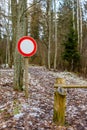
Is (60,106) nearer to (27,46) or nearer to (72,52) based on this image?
(27,46)

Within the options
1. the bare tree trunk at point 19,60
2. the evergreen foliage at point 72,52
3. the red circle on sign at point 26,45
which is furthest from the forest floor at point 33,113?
the evergreen foliage at point 72,52

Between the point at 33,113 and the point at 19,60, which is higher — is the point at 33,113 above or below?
below

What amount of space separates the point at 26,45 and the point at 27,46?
0.13 feet

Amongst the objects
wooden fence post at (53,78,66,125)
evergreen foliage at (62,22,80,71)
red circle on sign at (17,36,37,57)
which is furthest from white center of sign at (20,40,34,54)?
evergreen foliage at (62,22,80,71)

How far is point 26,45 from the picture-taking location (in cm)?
609

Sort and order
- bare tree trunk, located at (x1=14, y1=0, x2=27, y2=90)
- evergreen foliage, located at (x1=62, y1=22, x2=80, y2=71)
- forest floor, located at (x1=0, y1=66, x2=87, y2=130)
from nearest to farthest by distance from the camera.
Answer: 1. forest floor, located at (x1=0, y1=66, x2=87, y2=130)
2. bare tree trunk, located at (x1=14, y1=0, x2=27, y2=90)
3. evergreen foliage, located at (x1=62, y1=22, x2=80, y2=71)

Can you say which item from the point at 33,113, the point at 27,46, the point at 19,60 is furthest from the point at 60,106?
the point at 19,60

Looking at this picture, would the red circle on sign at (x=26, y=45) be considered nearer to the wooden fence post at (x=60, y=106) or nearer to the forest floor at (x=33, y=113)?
the forest floor at (x=33, y=113)

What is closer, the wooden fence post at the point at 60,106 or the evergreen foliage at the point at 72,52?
the wooden fence post at the point at 60,106

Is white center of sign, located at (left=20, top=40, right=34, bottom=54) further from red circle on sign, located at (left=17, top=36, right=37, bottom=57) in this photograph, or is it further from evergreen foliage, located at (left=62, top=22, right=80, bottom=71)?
evergreen foliage, located at (left=62, top=22, right=80, bottom=71)

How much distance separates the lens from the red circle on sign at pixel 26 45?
19.9 ft

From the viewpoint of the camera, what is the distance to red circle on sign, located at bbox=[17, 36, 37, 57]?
6051mm

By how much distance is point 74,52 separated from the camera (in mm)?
20344

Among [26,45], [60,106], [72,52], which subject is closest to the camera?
[60,106]
